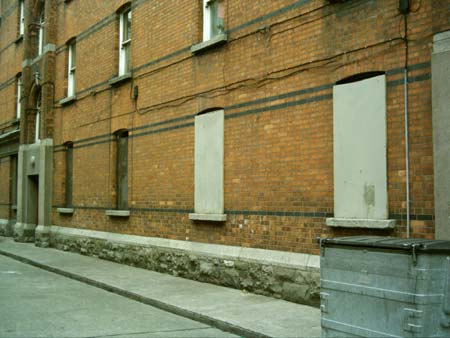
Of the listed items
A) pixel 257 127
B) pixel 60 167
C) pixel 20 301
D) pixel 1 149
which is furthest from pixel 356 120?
pixel 1 149

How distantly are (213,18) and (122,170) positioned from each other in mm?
5194

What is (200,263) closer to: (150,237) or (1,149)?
(150,237)

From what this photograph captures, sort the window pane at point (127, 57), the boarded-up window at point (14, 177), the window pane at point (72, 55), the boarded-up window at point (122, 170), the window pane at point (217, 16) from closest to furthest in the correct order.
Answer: the window pane at point (217, 16) < the boarded-up window at point (122, 170) < the window pane at point (127, 57) < the window pane at point (72, 55) < the boarded-up window at point (14, 177)

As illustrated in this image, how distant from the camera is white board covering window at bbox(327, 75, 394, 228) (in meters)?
8.00

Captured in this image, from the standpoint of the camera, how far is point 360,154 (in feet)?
27.2

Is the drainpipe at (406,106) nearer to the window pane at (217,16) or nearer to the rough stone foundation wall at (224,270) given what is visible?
the rough stone foundation wall at (224,270)

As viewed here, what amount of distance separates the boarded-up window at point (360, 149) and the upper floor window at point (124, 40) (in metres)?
7.95

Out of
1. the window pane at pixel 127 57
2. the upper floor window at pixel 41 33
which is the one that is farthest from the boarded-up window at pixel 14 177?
the window pane at pixel 127 57

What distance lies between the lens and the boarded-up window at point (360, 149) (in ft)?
26.3

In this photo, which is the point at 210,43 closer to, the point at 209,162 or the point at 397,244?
the point at 209,162

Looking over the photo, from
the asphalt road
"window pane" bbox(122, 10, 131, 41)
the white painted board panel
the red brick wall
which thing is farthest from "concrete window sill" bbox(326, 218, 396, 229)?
"window pane" bbox(122, 10, 131, 41)

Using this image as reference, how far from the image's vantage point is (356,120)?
8.38m

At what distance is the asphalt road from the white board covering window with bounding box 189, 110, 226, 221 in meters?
2.43

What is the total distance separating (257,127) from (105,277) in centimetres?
471
